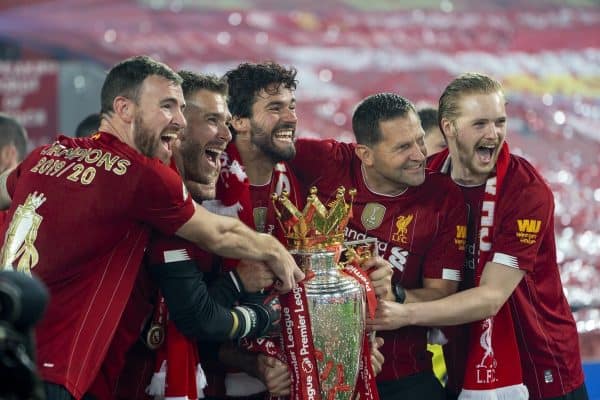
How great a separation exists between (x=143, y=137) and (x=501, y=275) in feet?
3.82

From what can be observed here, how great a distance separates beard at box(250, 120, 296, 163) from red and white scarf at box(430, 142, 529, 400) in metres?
0.63

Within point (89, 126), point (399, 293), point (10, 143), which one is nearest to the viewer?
point (399, 293)

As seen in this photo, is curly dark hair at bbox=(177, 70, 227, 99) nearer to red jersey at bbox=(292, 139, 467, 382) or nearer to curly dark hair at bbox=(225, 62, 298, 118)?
curly dark hair at bbox=(225, 62, 298, 118)

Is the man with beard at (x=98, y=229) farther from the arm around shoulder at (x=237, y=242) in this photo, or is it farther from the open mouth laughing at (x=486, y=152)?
the open mouth laughing at (x=486, y=152)

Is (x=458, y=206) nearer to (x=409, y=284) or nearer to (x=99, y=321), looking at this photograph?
(x=409, y=284)

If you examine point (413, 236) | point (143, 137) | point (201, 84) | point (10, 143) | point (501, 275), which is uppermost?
point (201, 84)

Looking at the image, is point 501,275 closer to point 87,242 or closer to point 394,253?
point 394,253

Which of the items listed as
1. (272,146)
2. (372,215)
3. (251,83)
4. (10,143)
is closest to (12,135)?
(10,143)

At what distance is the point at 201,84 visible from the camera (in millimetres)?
3094

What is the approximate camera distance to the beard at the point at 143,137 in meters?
2.78

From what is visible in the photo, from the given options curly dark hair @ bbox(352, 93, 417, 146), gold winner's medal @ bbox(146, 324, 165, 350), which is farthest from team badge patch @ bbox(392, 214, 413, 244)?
gold winner's medal @ bbox(146, 324, 165, 350)

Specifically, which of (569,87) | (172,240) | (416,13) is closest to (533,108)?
(569,87)

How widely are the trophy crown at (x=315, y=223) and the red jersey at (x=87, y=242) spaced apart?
1.06 ft

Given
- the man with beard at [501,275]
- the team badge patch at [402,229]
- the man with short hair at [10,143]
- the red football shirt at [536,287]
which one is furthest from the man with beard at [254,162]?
the man with short hair at [10,143]
